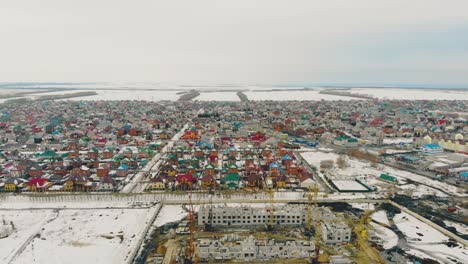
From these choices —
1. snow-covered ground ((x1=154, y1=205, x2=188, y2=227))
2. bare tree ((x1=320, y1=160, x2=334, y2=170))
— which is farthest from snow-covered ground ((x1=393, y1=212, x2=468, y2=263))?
snow-covered ground ((x1=154, y1=205, x2=188, y2=227))

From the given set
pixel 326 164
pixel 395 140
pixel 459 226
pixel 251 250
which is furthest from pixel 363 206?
pixel 395 140

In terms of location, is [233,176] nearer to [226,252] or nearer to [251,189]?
[251,189]

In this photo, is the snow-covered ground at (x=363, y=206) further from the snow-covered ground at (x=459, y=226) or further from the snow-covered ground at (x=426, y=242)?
the snow-covered ground at (x=459, y=226)

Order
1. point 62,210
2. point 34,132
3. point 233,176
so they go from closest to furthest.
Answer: point 62,210 → point 233,176 → point 34,132

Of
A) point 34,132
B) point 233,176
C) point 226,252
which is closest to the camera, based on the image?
point 226,252

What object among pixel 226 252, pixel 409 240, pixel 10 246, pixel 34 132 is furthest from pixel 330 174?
pixel 34 132

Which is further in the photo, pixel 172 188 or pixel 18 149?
pixel 18 149

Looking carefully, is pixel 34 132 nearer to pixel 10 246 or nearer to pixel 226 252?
pixel 10 246
